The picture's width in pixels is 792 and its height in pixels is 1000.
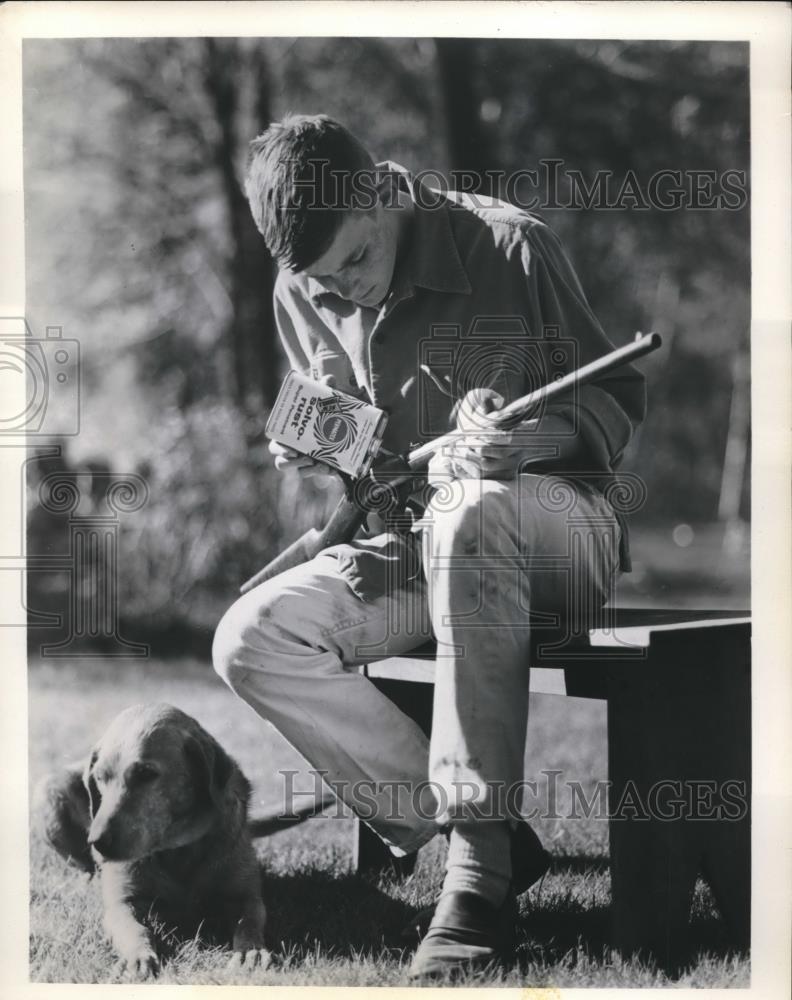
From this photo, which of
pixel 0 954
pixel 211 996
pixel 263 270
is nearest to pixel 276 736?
pixel 211 996

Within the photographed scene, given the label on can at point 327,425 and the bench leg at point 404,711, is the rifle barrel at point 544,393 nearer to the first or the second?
the label on can at point 327,425

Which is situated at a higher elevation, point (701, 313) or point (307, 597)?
point (701, 313)

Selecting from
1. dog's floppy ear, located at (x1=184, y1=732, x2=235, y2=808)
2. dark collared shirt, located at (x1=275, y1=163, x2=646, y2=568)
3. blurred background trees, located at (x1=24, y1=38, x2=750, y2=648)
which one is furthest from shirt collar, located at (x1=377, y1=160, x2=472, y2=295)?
dog's floppy ear, located at (x1=184, y1=732, x2=235, y2=808)

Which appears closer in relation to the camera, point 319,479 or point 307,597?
point 307,597

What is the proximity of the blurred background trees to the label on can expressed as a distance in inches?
10.5

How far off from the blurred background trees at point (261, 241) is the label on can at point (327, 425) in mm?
266

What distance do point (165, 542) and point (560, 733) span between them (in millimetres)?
1357

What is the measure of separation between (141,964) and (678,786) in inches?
57.1

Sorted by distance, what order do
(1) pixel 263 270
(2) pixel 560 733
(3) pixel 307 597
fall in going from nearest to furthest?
(3) pixel 307 597 → (1) pixel 263 270 → (2) pixel 560 733

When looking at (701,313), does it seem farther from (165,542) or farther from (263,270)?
(165,542)

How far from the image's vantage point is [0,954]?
331cm

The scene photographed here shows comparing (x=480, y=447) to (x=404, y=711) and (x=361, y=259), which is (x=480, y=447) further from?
(x=404, y=711)

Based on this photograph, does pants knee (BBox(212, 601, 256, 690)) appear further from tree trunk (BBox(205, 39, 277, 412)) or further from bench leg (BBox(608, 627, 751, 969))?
bench leg (BBox(608, 627, 751, 969))

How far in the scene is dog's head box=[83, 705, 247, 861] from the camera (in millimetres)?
3225
